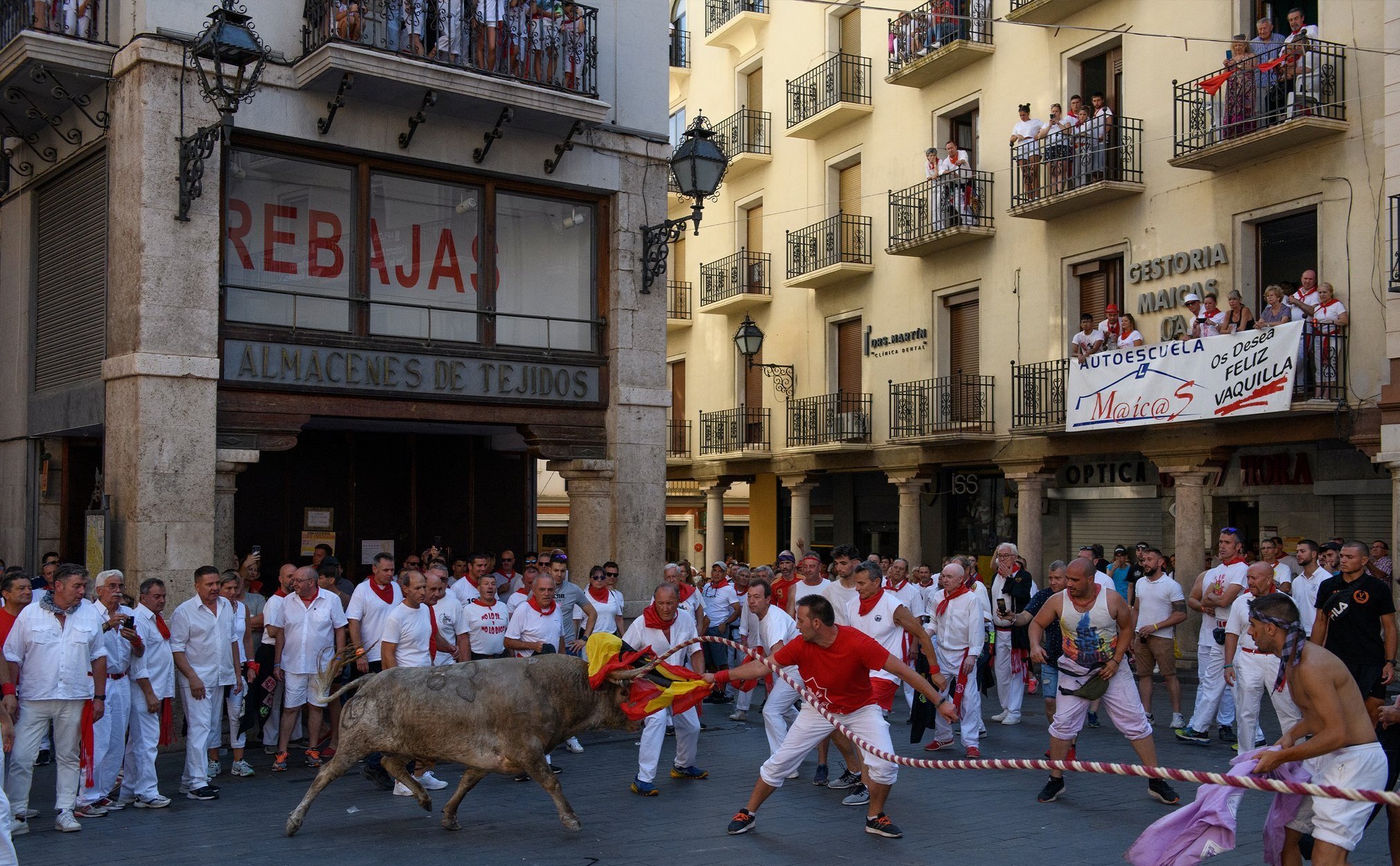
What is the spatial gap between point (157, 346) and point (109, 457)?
4.26ft

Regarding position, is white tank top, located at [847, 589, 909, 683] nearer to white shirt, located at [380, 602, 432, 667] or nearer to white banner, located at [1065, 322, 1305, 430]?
white shirt, located at [380, 602, 432, 667]

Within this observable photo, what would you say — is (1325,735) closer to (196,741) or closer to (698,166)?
(196,741)

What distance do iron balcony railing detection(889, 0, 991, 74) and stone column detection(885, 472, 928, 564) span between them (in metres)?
7.96

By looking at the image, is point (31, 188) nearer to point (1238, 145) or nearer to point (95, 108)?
point (95, 108)

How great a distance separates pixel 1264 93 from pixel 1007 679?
9.47 m

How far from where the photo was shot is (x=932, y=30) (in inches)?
960

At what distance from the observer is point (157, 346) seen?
41.6 ft

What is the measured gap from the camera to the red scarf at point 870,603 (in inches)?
428

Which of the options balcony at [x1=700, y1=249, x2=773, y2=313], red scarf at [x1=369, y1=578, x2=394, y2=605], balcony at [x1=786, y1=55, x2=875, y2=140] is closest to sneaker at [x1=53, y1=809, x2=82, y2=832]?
red scarf at [x1=369, y1=578, x2=394, y2=605]

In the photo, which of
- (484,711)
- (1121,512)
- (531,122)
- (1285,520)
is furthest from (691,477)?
(484,711)

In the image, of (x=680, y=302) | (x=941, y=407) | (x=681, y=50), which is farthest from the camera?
(x=681, y=50)

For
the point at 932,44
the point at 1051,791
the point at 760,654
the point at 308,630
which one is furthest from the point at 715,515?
the point at 1051,791

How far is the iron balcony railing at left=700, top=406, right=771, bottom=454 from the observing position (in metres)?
30.3

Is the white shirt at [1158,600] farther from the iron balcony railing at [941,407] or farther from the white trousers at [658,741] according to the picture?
the iron balcony railing at [941,407]
